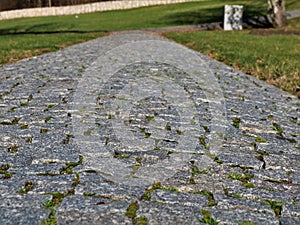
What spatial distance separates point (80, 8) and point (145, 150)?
98.0 feet

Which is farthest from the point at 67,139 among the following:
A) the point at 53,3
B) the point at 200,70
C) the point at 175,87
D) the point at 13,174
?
the point at 53,3

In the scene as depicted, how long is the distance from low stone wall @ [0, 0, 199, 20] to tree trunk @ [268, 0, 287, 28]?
14.8 metres

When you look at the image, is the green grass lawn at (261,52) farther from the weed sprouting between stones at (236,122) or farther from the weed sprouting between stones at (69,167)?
the weed sprouting between stones at (69,167)

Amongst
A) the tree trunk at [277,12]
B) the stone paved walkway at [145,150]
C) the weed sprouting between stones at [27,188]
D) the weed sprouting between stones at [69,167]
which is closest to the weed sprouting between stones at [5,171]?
the stone paved walkway at [145,150]

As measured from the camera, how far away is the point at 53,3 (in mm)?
33219

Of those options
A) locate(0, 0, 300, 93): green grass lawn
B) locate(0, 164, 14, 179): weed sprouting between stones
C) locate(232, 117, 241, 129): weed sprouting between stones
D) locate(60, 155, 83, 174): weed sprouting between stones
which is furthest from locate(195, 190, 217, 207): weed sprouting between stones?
locate(0, 0, 300, 93): green grass lawn

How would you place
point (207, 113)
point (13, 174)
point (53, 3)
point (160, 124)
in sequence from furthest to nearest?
point (53, 3), point (207, 113), point (160, 124), point (13, 174)

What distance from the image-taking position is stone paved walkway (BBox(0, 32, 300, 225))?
2998mm

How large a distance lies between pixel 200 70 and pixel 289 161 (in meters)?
4.58

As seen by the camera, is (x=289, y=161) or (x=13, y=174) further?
(x=289, y=161)

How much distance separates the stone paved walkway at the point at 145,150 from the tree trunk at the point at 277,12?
462 inches

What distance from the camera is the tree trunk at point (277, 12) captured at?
729 inches

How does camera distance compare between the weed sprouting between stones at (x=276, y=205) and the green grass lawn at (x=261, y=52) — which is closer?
the weed sprouting between stones at (x=276, y=205)

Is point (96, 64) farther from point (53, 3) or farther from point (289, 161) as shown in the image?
point (53, 3)
